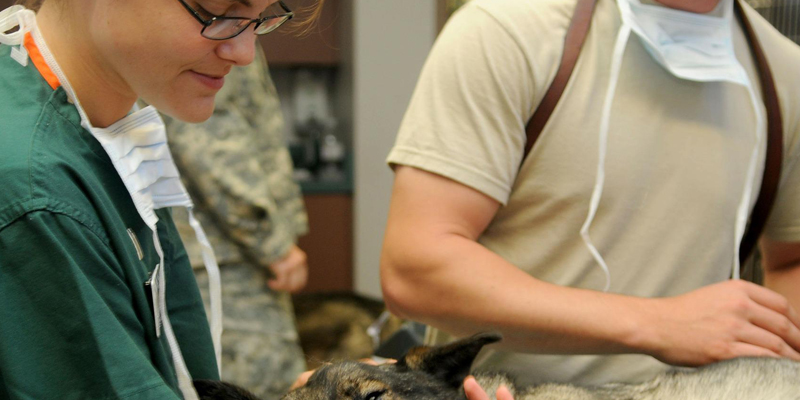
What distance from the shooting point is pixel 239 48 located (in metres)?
1.03

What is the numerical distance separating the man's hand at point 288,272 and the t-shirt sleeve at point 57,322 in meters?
1.97

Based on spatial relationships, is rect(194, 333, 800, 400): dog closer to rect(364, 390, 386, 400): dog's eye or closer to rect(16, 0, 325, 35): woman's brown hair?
rect(364, 390, 386, 400): dog's eye

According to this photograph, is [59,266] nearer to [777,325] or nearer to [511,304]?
[511,304]

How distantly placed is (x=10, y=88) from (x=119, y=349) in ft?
1.14

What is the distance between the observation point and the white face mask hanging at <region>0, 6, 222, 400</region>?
973mm

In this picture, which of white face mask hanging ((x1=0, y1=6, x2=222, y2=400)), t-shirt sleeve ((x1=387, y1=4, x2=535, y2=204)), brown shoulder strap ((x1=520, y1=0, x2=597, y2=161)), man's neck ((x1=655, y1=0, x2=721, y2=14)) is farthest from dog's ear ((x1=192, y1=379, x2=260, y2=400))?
man's neck ((x1=655, y1=0, x2=721, y2=14))

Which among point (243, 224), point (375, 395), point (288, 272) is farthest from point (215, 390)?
point (288, 272)

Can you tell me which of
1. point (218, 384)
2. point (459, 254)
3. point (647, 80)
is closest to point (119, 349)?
point (218, 384)

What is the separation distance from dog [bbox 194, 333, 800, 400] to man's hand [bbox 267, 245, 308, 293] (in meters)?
1.55

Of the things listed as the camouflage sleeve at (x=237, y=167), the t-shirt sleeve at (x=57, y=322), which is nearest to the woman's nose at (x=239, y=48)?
the t-shirt sleeve at (x=57, y=322)

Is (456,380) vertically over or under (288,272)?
over

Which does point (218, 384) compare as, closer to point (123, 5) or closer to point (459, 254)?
point (459, 254)

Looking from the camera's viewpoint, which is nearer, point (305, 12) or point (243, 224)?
point (305, 12)

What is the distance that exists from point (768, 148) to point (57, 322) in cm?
132
